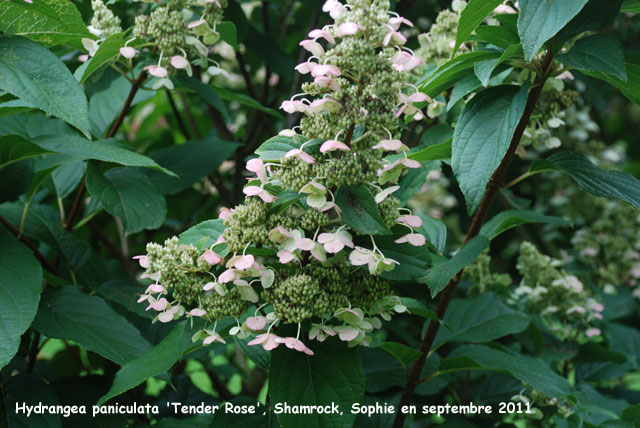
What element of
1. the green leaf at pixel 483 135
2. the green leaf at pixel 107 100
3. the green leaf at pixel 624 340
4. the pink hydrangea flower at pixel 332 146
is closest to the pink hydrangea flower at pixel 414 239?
the green leaf at pixel 483 135

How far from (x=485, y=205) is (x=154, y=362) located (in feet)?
2.76

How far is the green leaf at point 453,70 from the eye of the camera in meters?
1.22

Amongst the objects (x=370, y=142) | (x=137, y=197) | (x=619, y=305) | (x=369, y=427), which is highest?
(x=370, y=142)

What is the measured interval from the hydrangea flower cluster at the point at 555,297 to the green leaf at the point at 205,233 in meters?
1.30

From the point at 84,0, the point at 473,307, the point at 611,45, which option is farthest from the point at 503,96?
the point at 84,0

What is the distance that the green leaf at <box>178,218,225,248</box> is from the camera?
1203 mm

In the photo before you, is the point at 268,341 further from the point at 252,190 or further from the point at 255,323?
the point at 252,190

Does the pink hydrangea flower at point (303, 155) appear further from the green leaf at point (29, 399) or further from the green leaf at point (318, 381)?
the green leaf at point (29, 399)

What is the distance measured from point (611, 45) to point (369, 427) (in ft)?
3.64

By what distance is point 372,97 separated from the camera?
105 cm

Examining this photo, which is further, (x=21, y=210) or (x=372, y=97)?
(x=21, y=210)

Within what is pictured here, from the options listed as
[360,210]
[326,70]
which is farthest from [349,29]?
[360,210]

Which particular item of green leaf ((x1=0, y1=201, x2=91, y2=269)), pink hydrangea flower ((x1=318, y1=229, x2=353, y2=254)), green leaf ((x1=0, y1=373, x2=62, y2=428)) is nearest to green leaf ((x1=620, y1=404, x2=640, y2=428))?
pink hydrangea flower ((x1=318, y1=229, x2=353, y2=254))

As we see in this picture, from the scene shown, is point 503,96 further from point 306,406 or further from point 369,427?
point 369,427
